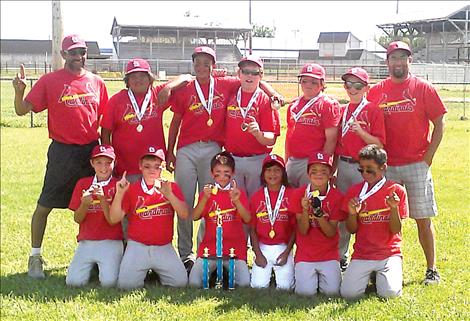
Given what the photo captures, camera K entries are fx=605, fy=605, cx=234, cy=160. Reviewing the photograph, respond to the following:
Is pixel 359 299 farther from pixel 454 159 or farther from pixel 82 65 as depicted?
pixel 454 159

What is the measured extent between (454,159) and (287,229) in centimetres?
813

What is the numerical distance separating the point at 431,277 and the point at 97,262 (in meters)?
3.26

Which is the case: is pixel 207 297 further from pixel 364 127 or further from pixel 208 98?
pixel 364 127

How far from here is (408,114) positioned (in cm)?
561

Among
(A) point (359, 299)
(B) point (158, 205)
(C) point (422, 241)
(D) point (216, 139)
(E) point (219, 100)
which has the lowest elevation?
(A) point (359, 299)

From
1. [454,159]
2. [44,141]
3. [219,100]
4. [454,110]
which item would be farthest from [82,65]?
[454,110]

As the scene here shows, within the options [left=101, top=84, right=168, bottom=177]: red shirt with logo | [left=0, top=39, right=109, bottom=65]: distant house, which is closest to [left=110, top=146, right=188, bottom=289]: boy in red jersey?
[left=101, top=84, right=168, bottom=177]: red shirt with logo

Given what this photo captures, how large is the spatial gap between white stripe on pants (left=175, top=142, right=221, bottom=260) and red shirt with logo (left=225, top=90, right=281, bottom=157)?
27 centimetres

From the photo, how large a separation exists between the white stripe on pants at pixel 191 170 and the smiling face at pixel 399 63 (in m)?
1.91

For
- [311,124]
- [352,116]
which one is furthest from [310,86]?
[352,116]

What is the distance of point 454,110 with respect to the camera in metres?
22.5

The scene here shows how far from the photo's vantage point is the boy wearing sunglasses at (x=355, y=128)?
5.54 metres

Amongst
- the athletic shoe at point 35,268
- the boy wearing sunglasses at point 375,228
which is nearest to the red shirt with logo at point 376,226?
the boy wearing sunglasses at point 375,228

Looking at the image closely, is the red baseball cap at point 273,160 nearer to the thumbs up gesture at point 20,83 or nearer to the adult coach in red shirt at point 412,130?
the adult coach in red shirt at point 412,130
